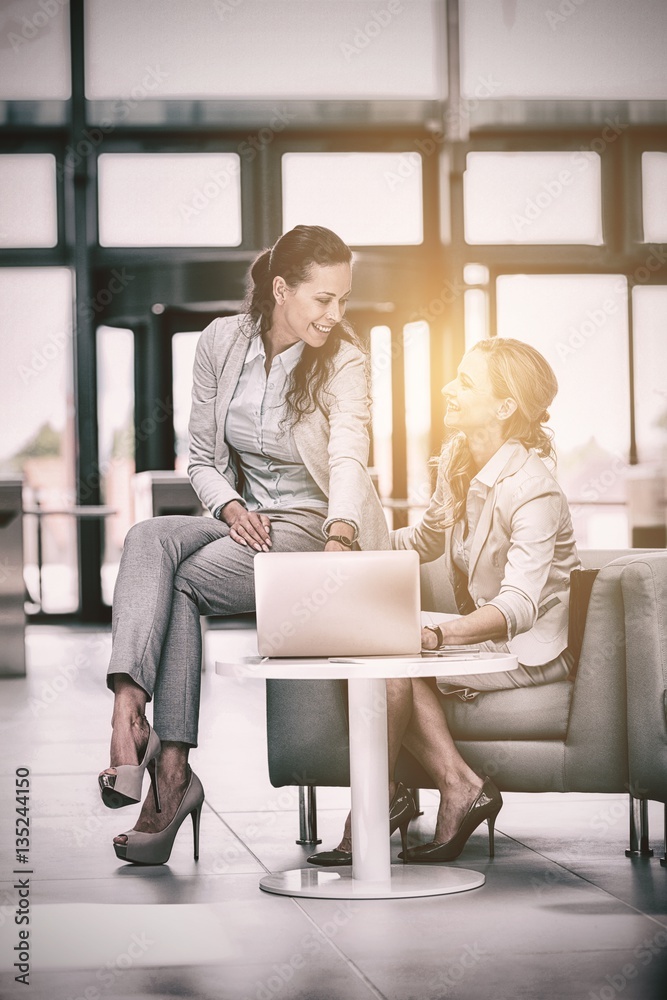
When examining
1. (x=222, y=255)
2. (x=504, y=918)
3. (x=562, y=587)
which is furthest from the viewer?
(x=222, y=255)

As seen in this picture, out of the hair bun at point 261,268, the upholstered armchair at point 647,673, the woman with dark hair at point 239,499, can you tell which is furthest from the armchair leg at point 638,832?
the hair bun at point 261,268

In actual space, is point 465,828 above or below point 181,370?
below

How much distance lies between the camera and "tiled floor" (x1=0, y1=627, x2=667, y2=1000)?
6.42ft

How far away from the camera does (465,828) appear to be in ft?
8.77

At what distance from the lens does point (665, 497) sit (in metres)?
9.19

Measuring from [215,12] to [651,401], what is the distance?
392 centimetres

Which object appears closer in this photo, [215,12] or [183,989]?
[183,989]

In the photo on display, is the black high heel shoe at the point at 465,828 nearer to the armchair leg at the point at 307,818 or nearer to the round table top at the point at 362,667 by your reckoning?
the armchair leg at the point at 307,818

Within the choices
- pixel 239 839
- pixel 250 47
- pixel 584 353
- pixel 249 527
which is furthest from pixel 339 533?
pixel 250 47

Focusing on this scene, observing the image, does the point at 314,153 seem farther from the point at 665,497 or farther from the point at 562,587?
the point at 562,587

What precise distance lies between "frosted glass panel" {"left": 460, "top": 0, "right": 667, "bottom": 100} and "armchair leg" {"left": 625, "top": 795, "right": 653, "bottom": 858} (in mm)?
7565

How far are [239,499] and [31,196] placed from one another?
7076mm

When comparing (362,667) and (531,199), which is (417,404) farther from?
(362,667)

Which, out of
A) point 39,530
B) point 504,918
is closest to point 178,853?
point 504,918
